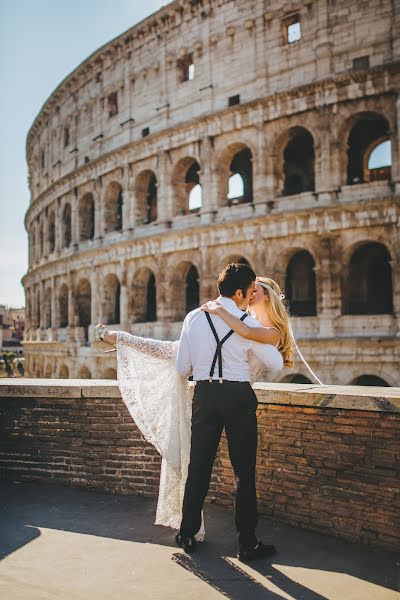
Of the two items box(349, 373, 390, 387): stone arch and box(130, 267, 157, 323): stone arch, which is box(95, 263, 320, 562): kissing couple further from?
box(130, 267, 157, 323): stone arch

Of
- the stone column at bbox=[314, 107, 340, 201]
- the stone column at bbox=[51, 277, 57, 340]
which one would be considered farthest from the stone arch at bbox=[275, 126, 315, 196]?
the stone column at bbox=[51, 277, 57, 340]

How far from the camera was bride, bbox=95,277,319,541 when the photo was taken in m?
3.71

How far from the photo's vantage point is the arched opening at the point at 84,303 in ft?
75.2

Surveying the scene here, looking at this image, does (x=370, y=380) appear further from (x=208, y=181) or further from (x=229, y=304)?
(x=229, y=304)

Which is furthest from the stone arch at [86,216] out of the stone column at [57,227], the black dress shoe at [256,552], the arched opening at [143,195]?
the black dress shoe at [256,552]

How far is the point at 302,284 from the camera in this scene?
18094mm

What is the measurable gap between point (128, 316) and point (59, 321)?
19.4ft

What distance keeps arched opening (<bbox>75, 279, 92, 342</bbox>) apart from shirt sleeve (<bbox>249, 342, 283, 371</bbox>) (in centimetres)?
1987

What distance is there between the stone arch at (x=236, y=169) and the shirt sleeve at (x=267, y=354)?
1441 cm

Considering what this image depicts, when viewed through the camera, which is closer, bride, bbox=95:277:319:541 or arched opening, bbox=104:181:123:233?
bride, bbox=95:277:319:541

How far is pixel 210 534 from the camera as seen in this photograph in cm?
392

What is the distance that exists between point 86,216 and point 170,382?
2038 cm

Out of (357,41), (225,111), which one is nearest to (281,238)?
(225,111)

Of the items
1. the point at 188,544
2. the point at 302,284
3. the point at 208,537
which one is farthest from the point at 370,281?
the point at 188,544
